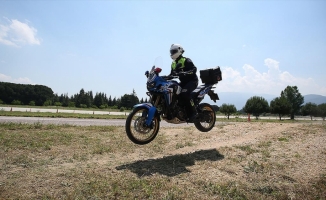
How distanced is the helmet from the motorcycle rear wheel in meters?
2.55

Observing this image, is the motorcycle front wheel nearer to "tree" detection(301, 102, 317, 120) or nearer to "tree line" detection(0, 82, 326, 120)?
"tree line" detection(0, 82, 326, 120)

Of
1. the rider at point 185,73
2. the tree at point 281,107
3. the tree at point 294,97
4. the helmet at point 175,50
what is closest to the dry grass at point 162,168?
the rider at point 185,73

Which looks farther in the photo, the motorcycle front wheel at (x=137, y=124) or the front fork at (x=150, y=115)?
the front fork at (x=150, y=115)

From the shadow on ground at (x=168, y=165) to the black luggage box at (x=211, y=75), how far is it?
3367 millimetres

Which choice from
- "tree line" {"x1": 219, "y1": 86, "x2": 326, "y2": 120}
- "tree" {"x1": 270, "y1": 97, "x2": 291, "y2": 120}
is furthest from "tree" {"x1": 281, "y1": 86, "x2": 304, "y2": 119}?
"tree" {"x1": 270, "y1": 97, "x2": 291, "y2": 120}

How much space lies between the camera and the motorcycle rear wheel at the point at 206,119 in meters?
9.32

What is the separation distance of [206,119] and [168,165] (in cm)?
345

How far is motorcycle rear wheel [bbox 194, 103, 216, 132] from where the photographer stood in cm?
932

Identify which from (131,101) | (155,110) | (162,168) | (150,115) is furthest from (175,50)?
(131,101)

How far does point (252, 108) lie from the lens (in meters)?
84.5

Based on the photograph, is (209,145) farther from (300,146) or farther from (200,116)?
(300,146)

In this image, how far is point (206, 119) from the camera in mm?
9438

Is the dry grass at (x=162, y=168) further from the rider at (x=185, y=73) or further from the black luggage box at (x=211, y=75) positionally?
the black luggage box at (x=211, y=75)

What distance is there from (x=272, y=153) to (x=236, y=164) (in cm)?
195
